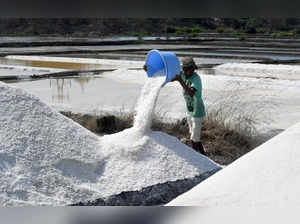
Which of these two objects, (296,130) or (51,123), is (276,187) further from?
(51,123)

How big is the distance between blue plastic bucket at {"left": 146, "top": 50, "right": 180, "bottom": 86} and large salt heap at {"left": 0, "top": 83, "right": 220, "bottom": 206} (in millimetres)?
531

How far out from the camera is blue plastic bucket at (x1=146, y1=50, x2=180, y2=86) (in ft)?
12.7

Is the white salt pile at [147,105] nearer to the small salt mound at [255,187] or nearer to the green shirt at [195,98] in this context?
the green shirt at [195,98]

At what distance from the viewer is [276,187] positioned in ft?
4.35

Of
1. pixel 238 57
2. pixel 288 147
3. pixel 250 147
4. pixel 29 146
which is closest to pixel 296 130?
pixel 288 147

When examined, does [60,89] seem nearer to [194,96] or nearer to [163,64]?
[194,96]

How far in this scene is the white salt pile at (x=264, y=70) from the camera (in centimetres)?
→ 1139

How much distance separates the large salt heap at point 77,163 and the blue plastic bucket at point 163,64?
0.53m

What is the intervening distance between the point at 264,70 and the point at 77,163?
9.52 meters

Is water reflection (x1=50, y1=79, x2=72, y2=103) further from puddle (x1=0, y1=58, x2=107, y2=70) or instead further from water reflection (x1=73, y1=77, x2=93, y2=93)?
puddle (x1=0, y1=58, x2=107, y2=70)

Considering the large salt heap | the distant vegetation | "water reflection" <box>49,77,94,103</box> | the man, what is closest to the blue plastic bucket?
the man

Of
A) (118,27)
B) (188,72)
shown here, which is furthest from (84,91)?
(118,27)

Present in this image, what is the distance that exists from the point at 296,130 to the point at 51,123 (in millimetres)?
1747

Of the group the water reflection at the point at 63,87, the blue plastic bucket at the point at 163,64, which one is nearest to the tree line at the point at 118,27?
the water reflection at the point at 63,87
